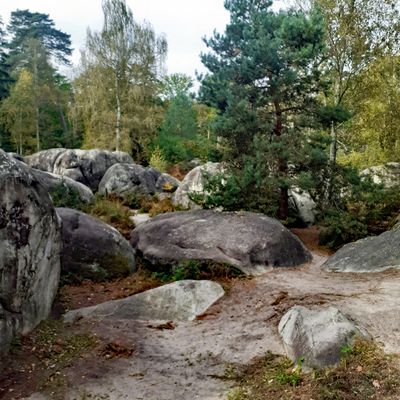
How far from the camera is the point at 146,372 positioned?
5.62 meters

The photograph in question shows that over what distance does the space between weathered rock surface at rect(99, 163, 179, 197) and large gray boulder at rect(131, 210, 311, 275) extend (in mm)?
9180

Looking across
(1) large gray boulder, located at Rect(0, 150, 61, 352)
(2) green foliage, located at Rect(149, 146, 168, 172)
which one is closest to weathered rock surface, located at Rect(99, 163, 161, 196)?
(2) green foliage, located at Rect(149, 146, 168, 172)

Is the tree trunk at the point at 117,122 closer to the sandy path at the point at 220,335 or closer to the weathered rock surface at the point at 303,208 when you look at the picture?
the weathered rock surface at the point at 303,208

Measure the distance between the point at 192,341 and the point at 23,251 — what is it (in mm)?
2966

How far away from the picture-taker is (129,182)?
811 inches

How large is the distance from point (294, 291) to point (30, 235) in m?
4.72

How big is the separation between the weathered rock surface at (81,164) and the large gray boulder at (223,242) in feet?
40.2

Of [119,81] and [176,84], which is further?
[176,84]

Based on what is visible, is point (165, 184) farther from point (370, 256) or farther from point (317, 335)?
point (317, 335)

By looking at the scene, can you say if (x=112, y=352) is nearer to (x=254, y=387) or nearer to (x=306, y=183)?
(x=254, y=387)

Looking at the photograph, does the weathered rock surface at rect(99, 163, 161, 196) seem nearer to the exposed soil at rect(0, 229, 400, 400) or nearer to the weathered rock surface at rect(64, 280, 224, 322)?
the exposed soil at rect(0, 229, 400, 400)

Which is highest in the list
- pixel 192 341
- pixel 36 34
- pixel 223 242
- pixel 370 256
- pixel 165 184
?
pixel 36 34

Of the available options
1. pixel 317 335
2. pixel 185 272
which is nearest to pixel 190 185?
pixel 185 272

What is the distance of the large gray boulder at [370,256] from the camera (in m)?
8.88
